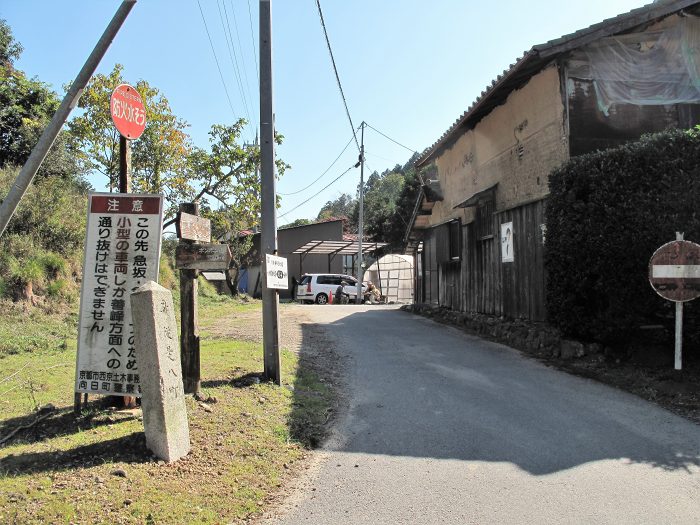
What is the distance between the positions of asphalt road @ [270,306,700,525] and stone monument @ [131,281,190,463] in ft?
3.80

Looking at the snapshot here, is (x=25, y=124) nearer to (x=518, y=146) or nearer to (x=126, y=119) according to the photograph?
(x=126, y=119)

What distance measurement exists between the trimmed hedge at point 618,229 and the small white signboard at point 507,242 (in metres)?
2.82

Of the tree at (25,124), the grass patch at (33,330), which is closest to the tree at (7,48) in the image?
the tree at (25,124)

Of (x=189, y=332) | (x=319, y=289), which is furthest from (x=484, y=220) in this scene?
(x=319, y=289)

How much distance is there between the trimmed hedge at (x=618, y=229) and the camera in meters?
7.08

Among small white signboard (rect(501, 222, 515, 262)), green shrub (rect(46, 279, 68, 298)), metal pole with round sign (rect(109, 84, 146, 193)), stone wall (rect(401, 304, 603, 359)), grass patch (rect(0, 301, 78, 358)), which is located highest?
metal pole with round sign (rect(109, 84, 146, 193))

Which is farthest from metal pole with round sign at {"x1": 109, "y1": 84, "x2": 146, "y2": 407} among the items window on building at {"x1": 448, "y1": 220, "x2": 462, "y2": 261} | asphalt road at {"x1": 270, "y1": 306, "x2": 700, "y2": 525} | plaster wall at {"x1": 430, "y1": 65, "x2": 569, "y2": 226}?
window on building at {"x1": 448, "y1": 220, "x2": 462, "y2": 261}

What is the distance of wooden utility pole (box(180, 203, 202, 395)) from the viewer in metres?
5.99

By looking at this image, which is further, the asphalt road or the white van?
the white van

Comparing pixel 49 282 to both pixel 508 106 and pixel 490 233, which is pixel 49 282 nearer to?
pixel 490 233

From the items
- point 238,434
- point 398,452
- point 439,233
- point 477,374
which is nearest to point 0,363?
point 238,434

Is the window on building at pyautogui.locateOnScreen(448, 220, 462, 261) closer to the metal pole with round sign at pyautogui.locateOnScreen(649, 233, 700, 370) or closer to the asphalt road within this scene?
the asphalt road

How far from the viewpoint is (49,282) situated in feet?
37.8

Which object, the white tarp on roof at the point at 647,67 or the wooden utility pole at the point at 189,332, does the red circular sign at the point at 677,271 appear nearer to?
the white tarp on roof at the point at 647,67
